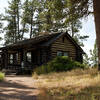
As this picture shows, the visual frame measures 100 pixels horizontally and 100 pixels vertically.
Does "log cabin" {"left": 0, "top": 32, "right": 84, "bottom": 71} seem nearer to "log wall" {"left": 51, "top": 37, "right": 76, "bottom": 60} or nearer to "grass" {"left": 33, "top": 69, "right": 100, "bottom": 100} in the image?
"log wall" {"left": 51, "top": 37, "right": 76, "bottom": 60}

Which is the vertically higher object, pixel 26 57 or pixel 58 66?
pixel 26 57

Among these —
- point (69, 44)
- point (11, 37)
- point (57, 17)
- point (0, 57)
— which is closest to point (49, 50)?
point (69, 44)

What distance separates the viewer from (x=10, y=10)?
144ft

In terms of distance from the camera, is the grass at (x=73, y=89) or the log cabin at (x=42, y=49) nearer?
the grass at (x=73, y=89)

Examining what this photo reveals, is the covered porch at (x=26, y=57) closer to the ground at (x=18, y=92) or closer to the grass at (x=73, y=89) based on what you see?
the ground at (x=18, y=92)

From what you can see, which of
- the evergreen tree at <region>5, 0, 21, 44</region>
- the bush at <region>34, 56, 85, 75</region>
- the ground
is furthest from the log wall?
the evergreen tree at <region>5, 0, 21, 44</region>

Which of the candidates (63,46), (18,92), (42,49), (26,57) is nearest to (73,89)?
(18,92)

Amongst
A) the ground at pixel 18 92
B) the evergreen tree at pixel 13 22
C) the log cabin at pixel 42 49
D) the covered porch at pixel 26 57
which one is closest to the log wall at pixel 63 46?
the log cabin at pixel 42 49

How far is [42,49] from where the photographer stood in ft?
68.3

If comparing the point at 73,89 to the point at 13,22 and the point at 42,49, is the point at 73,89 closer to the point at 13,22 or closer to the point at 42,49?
the point at 42,49

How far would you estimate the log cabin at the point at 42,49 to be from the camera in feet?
66.8

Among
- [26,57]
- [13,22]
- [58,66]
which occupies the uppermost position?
[13,22]

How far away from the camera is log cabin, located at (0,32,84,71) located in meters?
20.4

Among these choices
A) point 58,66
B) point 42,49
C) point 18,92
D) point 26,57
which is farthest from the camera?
point 26,57
